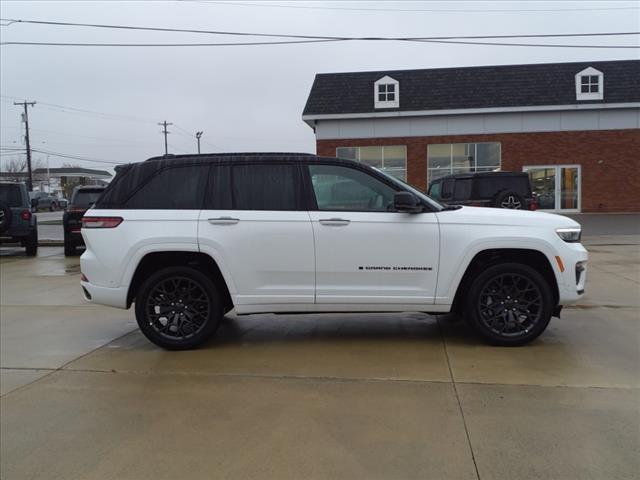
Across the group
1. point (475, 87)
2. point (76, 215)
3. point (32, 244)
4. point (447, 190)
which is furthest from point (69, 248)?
point (475, 87)

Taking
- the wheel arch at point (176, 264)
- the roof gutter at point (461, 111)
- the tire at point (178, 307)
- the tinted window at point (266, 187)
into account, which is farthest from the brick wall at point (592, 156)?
the tire at point (178, 307)

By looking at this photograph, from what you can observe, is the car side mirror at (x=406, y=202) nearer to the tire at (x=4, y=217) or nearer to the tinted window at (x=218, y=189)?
the tinted window at (x=218, y=189)

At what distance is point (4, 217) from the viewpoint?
1333 cm

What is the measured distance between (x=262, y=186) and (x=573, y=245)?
310 centimetres

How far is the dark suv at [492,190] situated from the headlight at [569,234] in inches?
348

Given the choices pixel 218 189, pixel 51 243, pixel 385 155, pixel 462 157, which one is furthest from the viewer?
pixel 385 155

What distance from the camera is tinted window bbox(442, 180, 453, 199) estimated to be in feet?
47.5

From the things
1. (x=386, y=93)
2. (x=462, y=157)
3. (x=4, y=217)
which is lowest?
(x=4, y=217)

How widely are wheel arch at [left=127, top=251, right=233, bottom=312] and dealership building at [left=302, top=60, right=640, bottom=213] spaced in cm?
2195

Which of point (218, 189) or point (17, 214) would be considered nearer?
point (218, 189)

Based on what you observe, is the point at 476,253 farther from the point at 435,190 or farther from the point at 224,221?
the point at 435,190

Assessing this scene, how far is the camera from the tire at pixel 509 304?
5.16 m

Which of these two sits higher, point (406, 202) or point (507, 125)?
point (507, 125)

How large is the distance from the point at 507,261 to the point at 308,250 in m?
1.97
